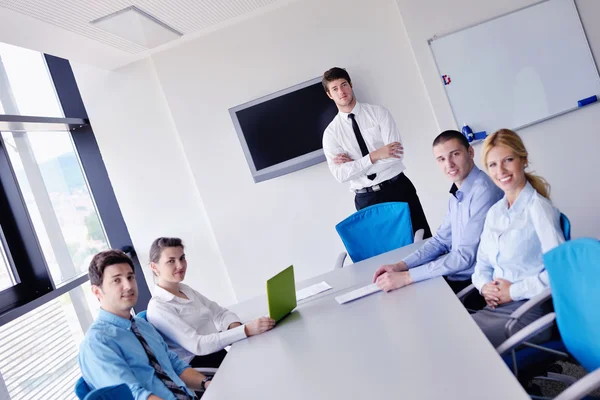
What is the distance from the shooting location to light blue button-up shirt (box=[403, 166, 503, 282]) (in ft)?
9.36

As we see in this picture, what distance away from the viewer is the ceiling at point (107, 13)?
3777 millimetres

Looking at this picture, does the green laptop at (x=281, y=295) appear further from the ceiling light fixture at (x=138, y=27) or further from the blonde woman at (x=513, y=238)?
the ceiling light fixture at (x=138, y=27)

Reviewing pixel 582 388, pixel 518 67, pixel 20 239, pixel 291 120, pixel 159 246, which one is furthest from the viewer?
pixel 291 120

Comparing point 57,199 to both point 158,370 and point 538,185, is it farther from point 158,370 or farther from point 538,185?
point 538,185

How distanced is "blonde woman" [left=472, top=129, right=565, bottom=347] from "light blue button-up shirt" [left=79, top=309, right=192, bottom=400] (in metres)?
1.47

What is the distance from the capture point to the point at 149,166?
579 cm

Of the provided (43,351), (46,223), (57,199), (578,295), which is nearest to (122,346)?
(578,295)

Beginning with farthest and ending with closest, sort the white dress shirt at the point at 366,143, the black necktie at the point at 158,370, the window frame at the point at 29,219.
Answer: the white dress shirt at the point at 366,143 → the window frame at the point at 29,219 → the black necktie at the point at 158,370

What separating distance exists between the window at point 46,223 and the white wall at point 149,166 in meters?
0.15

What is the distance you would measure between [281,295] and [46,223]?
9.41 feet

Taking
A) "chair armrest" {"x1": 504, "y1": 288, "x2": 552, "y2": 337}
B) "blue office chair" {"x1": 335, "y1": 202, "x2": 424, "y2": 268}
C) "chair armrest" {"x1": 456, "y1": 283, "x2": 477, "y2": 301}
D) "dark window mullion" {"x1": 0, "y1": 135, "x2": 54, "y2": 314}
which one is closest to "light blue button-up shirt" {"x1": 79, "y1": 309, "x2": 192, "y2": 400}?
"chair armrest" {"x1": 456, "y1": 283, "x2": 477, "y2": 301}

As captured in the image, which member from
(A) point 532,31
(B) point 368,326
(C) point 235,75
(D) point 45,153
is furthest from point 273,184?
(B) point 368,326

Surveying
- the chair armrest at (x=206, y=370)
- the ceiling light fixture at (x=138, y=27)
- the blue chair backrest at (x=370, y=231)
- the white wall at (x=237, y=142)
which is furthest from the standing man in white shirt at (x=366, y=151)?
the chair armrest at (x=206, y=370)

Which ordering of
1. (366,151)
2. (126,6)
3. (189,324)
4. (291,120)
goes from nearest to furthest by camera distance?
(189,324) → (126,6) → (366,151) → (291,120)
